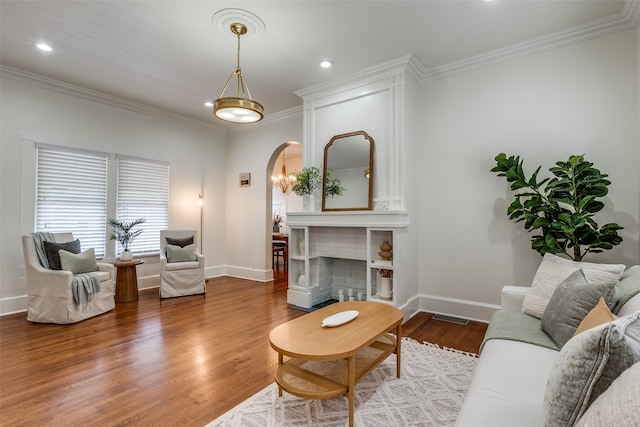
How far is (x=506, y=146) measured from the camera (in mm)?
3502

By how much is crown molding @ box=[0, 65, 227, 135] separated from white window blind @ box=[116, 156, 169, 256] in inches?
32.9

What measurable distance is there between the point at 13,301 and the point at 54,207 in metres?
1.27

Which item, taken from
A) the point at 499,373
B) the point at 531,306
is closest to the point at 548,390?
the point at 499,373

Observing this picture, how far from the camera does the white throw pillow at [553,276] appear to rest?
207 cm

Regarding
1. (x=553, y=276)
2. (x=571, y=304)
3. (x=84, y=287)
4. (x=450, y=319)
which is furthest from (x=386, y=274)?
(x=84, y=287)

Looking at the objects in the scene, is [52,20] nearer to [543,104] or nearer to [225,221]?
[225,221]

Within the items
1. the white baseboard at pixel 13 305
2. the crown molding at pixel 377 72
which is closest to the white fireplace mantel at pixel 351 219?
the crown molding at pixel 377 72

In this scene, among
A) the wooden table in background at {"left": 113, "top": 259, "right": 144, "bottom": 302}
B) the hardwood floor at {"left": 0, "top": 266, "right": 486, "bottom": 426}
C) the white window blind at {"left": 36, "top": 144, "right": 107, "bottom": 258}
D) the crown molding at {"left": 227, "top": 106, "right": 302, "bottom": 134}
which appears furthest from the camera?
the crown molding at {"left": 227, "top": 106, "right": 302, "bottom": 134}

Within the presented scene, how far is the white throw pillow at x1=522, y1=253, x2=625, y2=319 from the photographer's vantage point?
6.79ft

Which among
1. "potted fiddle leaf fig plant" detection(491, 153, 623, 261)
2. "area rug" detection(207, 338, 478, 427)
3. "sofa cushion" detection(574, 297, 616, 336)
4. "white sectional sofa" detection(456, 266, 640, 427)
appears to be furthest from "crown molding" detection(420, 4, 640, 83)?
"area rug" detection(207, 338, 478, 427)

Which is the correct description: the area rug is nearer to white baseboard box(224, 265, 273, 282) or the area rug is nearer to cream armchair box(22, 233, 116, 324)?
cream armchair box(22, 233, 116, 324)

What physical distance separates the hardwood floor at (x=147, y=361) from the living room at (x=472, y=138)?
27.5 inches

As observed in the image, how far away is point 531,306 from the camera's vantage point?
2.28 metres

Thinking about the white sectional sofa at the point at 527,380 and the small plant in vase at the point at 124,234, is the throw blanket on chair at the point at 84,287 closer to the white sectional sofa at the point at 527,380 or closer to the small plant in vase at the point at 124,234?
the small plant in vase at the point at 124,234
